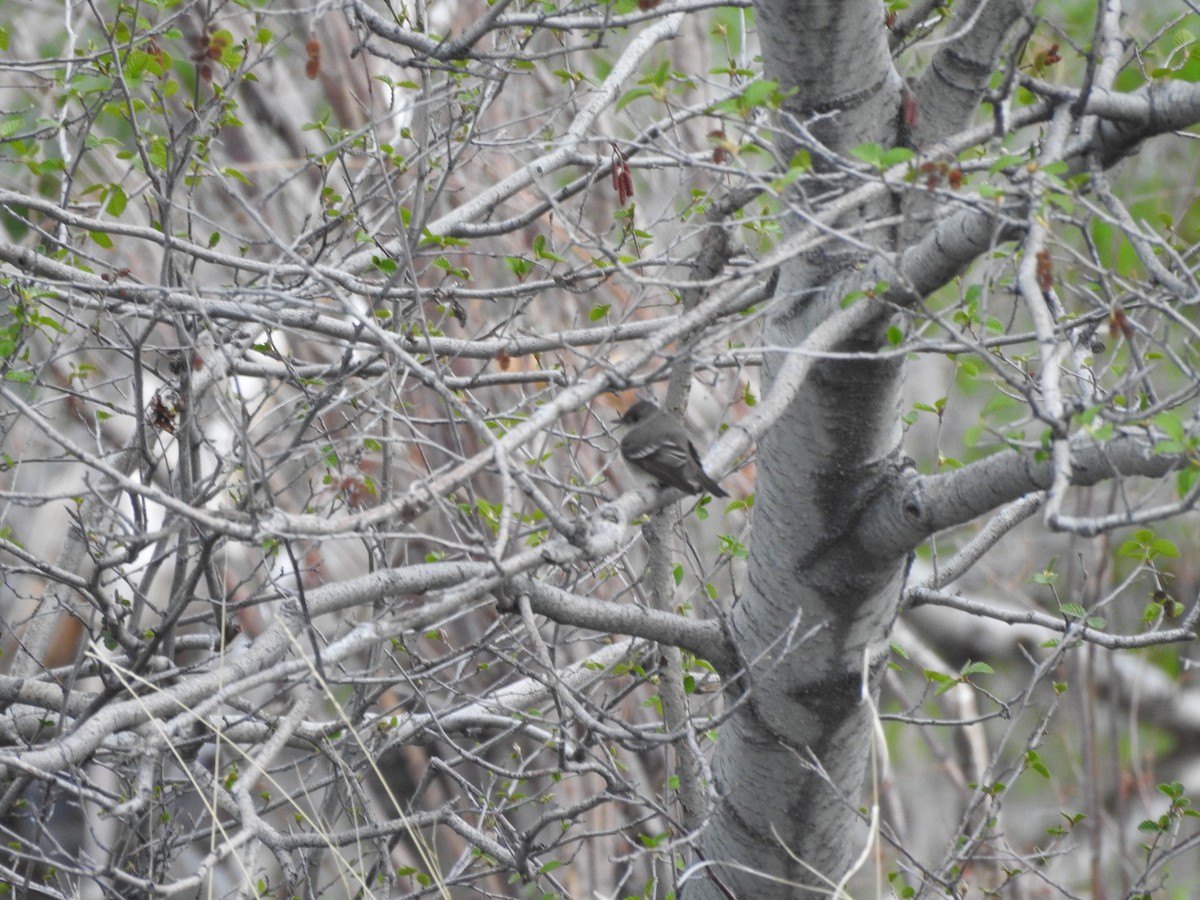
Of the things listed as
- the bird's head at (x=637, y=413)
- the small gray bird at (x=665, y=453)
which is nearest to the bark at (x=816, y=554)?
the small gray bird at (x=665, y=453)

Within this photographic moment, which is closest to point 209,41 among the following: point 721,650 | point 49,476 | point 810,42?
point 810,42

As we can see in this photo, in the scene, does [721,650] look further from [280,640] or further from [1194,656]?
[1194,656]

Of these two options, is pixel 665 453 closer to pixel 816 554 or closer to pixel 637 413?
pixel 816 554

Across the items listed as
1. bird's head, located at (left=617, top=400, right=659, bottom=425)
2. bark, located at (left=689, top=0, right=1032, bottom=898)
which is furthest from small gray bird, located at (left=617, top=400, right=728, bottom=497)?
bird's head, located at (left=617, top=400, right=659, bottom=425)

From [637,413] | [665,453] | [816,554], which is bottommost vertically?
[816,554]

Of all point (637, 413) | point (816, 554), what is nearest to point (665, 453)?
point (816, 554)

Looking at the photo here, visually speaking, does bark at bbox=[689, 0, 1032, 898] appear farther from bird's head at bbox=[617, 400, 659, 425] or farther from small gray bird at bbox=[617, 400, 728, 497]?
bird's head at bbox=[617, 400, 659, 425]

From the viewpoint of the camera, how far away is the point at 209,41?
3.22 m

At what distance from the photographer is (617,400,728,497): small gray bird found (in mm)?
3350

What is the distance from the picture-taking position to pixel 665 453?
3.63 metres

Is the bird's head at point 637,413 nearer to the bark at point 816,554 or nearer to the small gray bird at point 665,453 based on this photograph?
the small gray bird at point 665,453

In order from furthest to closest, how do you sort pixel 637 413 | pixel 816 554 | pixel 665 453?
pixel 637 413 → pixel 665 453 → pixel 816 554

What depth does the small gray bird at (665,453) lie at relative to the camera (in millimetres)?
3350

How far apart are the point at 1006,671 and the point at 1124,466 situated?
7560 millimetres
